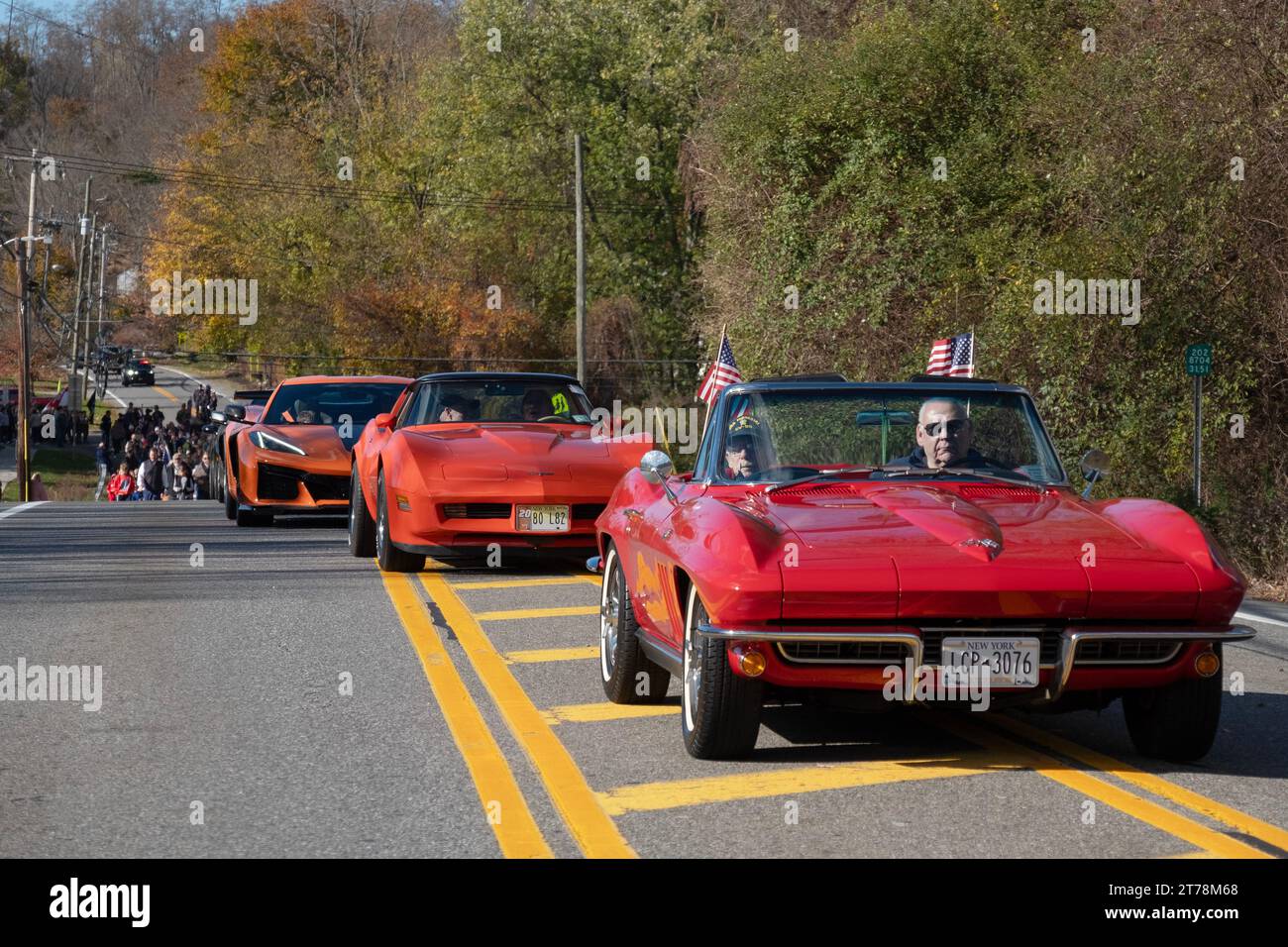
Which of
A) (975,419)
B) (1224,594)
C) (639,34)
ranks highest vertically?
(639,34)

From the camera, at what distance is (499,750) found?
674cm

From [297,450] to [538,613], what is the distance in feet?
22.1

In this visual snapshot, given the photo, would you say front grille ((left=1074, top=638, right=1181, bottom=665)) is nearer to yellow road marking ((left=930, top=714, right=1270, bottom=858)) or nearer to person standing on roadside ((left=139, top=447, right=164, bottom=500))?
yellow road marking ((left=930, top=714, right=1270, bottom=858))

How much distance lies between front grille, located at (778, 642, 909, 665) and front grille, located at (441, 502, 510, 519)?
656 cm

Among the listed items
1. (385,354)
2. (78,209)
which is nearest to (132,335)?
(78,209)

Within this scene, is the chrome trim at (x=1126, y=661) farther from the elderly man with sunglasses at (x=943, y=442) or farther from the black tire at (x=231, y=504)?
the black tire at (x=231, y=504)

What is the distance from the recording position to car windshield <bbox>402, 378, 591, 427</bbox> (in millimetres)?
13539

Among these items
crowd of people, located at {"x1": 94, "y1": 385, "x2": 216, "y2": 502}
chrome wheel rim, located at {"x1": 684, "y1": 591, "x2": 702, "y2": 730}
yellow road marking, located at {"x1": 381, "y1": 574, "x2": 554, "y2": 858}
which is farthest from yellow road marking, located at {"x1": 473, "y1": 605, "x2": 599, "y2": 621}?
crowd of people, located at {"x1": 94, "y1": 385, "x2": 216, "y2": 502}

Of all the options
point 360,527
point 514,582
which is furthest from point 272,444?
point 514,582

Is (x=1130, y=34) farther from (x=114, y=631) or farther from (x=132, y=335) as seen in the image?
(x=132, y=335)

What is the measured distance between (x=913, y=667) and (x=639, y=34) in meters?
47.7

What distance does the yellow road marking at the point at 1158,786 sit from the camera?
5.32m
